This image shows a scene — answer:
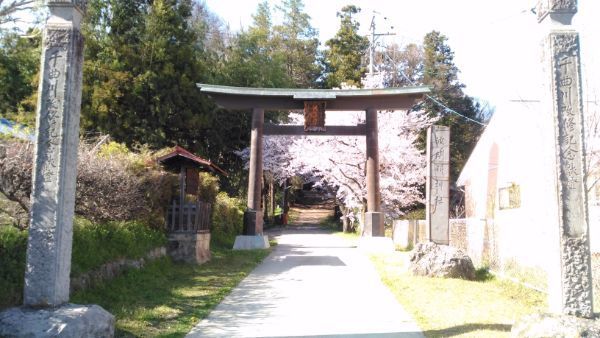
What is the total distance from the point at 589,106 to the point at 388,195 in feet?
54.4

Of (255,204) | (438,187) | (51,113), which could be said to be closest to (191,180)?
(255,204)

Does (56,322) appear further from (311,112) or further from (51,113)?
(311,112)

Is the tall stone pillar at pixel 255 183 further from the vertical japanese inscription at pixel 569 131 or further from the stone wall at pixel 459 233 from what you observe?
the vertical japanese inscription at pixel 569 131

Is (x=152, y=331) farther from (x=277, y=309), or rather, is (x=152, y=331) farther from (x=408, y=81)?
(x=408, y=81)

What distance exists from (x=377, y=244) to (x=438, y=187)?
561 cm

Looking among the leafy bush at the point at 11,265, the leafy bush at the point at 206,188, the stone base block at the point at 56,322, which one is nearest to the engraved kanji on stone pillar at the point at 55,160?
the stone base block at the point at 56,322

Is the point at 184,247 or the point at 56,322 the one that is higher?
the point at 184,247

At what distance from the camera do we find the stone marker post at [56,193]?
5277 millimetres

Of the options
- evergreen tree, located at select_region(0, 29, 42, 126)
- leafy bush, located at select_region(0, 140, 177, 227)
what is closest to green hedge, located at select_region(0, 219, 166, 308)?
leafy bush, located at select_region(0, 140, 177, 227)

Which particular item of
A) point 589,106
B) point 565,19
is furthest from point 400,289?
point 589,106

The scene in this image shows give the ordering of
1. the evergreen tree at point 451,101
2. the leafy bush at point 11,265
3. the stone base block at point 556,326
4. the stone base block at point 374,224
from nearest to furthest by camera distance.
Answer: the stone base block at point 556,326 < the leafy bush at point 11,265 < the stone base block at point 374,224 < the evergreen tree at point 451,101

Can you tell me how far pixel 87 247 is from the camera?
26.7ft

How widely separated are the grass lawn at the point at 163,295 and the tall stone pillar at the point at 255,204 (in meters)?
4.91

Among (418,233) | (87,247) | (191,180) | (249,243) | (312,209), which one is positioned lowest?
(249,243)
